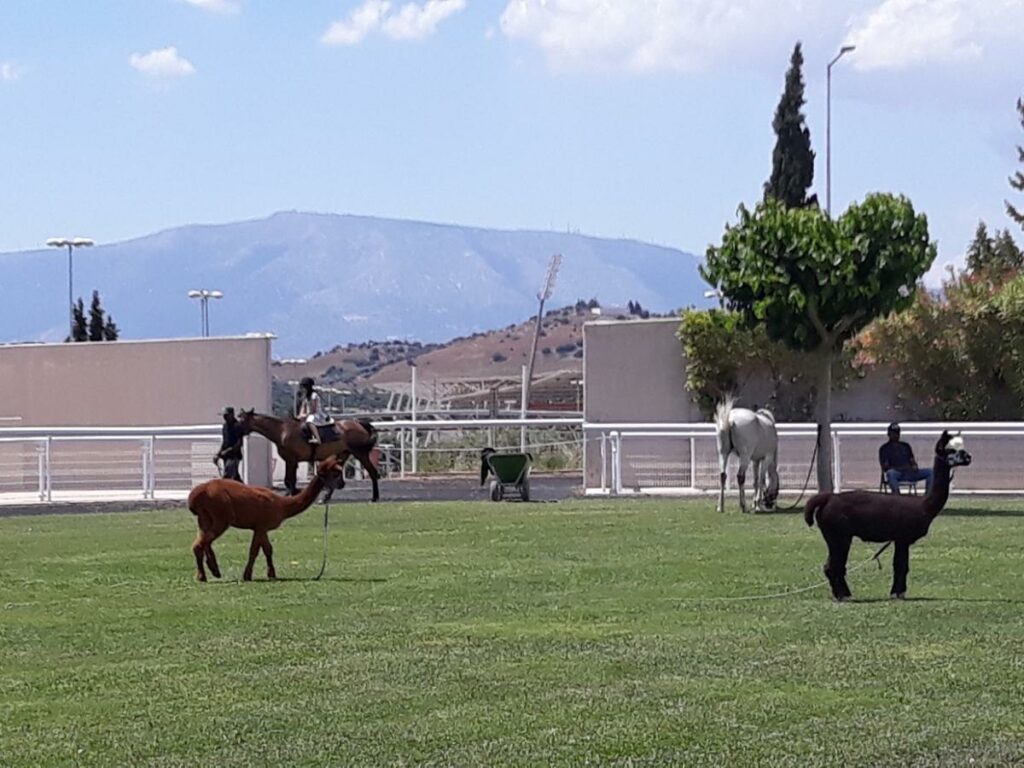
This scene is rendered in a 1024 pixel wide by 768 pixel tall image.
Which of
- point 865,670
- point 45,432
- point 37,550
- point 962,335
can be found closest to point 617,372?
point 962,335

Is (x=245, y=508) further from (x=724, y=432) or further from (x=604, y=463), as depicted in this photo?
(x=604, y=463)

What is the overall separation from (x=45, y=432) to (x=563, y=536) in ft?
56.3

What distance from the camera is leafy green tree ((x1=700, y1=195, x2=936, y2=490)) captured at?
2744 centimetres

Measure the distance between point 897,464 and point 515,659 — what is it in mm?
16174

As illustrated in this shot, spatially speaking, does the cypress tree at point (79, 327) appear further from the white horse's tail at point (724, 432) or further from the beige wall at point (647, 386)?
the white horse's tail at point (724, 432)

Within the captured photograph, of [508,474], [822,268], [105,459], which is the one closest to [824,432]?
[822,268]

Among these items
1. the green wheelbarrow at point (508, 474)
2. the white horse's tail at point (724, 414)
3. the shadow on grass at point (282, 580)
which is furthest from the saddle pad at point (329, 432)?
the shadow on grass at point (282, 580)

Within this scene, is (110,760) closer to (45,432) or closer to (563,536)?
(563,536)

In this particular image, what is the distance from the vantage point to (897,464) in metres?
27.3

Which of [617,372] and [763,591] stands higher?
[617,372]

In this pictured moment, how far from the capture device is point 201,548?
57.0 feet

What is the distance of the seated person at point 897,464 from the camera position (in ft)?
89.1

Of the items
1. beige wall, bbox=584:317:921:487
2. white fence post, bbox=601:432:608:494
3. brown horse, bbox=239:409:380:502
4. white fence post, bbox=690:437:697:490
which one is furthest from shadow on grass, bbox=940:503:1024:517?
brown horse, bbox=239:409:380:502

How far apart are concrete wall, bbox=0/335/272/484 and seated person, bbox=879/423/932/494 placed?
1900 cm
